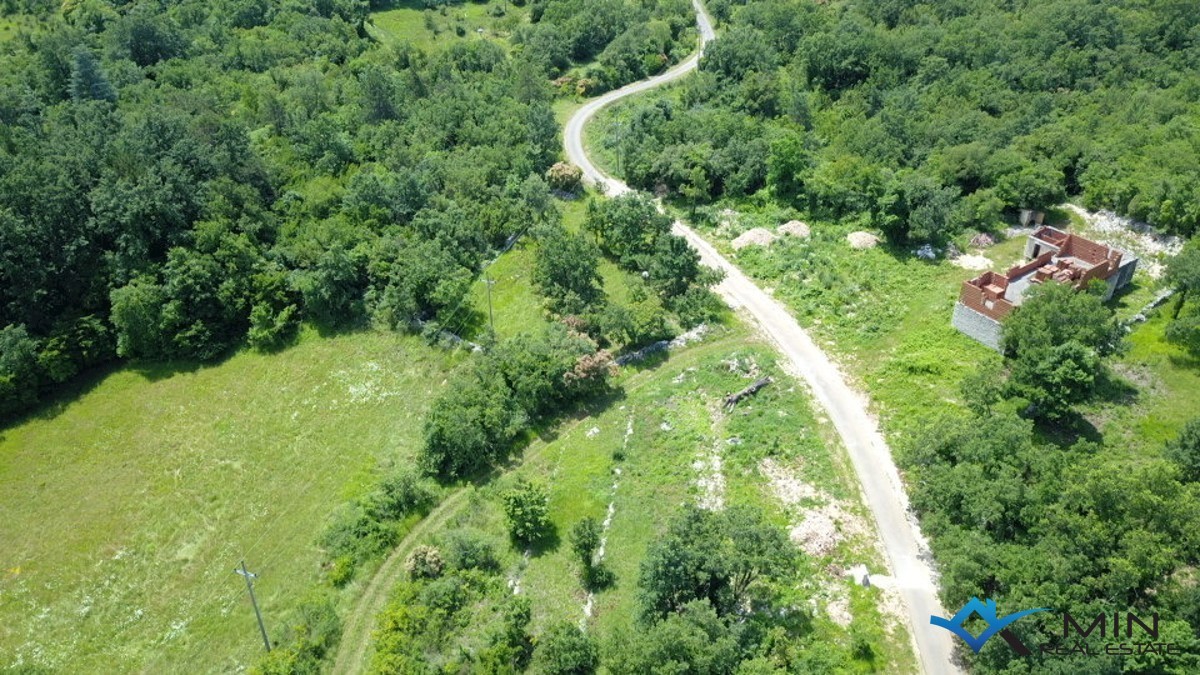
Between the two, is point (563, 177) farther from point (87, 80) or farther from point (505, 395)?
point (87, 80)

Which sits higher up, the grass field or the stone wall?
the stone wall

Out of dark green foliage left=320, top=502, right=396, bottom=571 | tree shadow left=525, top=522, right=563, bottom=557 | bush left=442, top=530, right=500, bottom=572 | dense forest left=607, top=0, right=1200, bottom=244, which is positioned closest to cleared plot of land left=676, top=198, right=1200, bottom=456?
dense forest left=607, top=0, right=1200, bottom=244

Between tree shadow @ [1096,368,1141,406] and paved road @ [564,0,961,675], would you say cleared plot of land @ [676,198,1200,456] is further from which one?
paved road @ [564,0,961,675]

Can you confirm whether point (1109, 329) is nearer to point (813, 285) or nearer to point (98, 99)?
point (813, 285)

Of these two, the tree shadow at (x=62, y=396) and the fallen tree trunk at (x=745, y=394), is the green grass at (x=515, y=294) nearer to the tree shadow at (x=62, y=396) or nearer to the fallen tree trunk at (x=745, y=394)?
the fallen tree trunk at (x=745, y=394)

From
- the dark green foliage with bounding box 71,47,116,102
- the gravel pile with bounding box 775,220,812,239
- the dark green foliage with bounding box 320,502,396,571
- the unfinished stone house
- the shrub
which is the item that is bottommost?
the dark green foliage with bounding box 320,502,396,571

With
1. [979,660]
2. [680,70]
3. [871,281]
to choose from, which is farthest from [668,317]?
[680,70]
